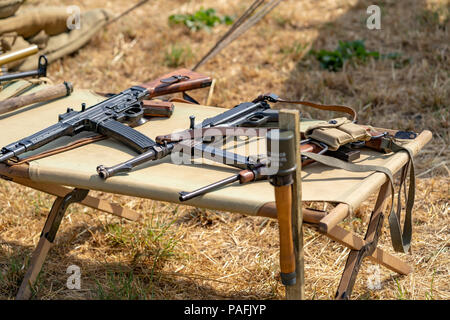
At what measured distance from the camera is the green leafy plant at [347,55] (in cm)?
515

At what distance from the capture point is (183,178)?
7.42 ft

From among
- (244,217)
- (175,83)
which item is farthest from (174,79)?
(244,217)

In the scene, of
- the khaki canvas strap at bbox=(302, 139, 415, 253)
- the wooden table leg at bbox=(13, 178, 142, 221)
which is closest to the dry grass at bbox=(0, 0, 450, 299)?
the wooden table leg at bbox=(13, 178, 142, 221)

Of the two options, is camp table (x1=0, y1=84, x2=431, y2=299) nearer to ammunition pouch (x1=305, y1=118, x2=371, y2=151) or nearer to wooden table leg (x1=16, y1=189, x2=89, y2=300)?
wooden table leg (x1=16, y1=189, x2=89, y2=300)

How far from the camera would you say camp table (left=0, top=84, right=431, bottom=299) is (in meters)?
2.06

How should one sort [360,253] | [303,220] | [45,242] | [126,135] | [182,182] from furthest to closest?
[45,242]
[126,135]
[360,253]
[182,182]
[303,220]

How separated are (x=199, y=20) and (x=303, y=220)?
172 inches

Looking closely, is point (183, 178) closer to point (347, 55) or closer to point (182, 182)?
point (182, 182)

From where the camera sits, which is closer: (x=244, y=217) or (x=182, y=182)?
(x=182, y=182)

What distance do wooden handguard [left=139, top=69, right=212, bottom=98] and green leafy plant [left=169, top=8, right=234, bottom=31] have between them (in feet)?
9.21

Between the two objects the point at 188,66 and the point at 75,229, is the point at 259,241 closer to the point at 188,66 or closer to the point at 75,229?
the point at 75,229

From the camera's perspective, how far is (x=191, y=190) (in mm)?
2131

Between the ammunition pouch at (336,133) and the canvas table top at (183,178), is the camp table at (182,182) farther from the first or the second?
the ammunition pouch at (336,133)

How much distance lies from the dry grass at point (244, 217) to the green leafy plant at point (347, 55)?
0.29 ft
